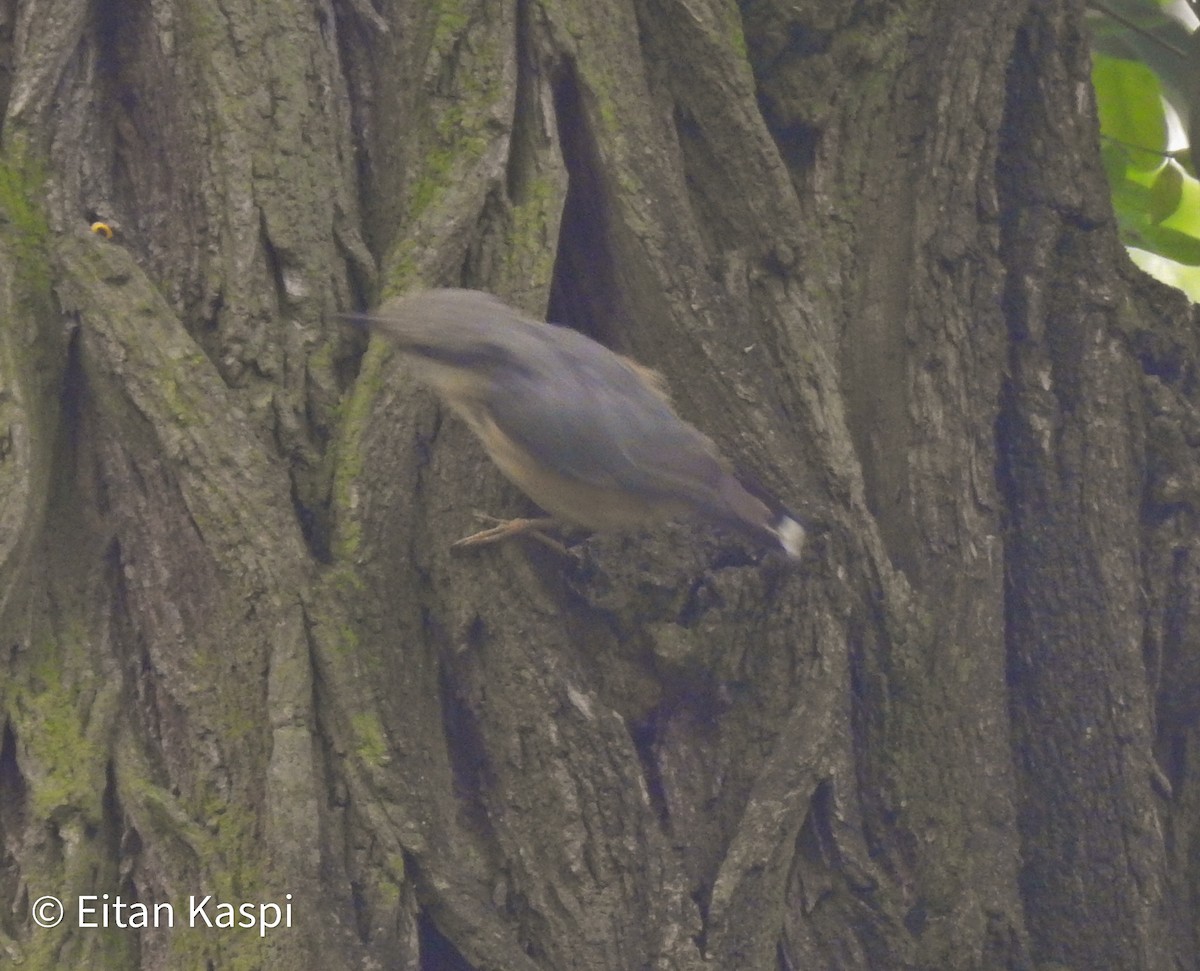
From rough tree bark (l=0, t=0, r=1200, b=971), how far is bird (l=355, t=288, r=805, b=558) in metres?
0.08

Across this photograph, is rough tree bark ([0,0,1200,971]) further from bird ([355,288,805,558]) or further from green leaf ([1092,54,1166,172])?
green leaf ([1092,54,1166,172])

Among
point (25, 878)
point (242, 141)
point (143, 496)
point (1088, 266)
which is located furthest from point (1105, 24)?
point (25, 878)

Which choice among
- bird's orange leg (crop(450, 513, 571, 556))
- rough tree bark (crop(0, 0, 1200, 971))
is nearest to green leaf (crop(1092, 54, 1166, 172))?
rough tree bark (crop(0, 0, 1200, 971))

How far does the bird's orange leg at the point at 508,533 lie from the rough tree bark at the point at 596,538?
27 mm

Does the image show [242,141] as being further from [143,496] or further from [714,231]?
[714,231]

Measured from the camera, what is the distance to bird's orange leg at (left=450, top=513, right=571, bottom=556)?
98.3 inches

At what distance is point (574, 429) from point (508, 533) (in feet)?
0.71

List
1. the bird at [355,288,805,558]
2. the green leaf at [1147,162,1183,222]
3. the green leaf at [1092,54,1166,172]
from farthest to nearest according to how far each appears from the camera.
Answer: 1. the green leaf at [1092,54,1166,172]
2. the green leaf at [1147,162,1183,222]
3. the bird at [355,288,805,558]

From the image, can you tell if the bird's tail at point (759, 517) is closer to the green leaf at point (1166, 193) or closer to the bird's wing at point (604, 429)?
the bird's wing at point (604, 429)

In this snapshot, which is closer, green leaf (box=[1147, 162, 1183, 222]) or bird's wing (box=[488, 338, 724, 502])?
bird's wing (box=[488, 338, 724, 502])

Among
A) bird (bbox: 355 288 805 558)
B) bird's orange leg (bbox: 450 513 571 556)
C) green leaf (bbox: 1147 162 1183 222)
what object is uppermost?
green leaf (bbox: 1147 162 1183 222)

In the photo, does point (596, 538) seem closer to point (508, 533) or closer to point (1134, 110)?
point (508, 533)

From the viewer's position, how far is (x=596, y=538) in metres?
2.57

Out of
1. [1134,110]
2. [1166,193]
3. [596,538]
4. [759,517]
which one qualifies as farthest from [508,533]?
[1134,110]
